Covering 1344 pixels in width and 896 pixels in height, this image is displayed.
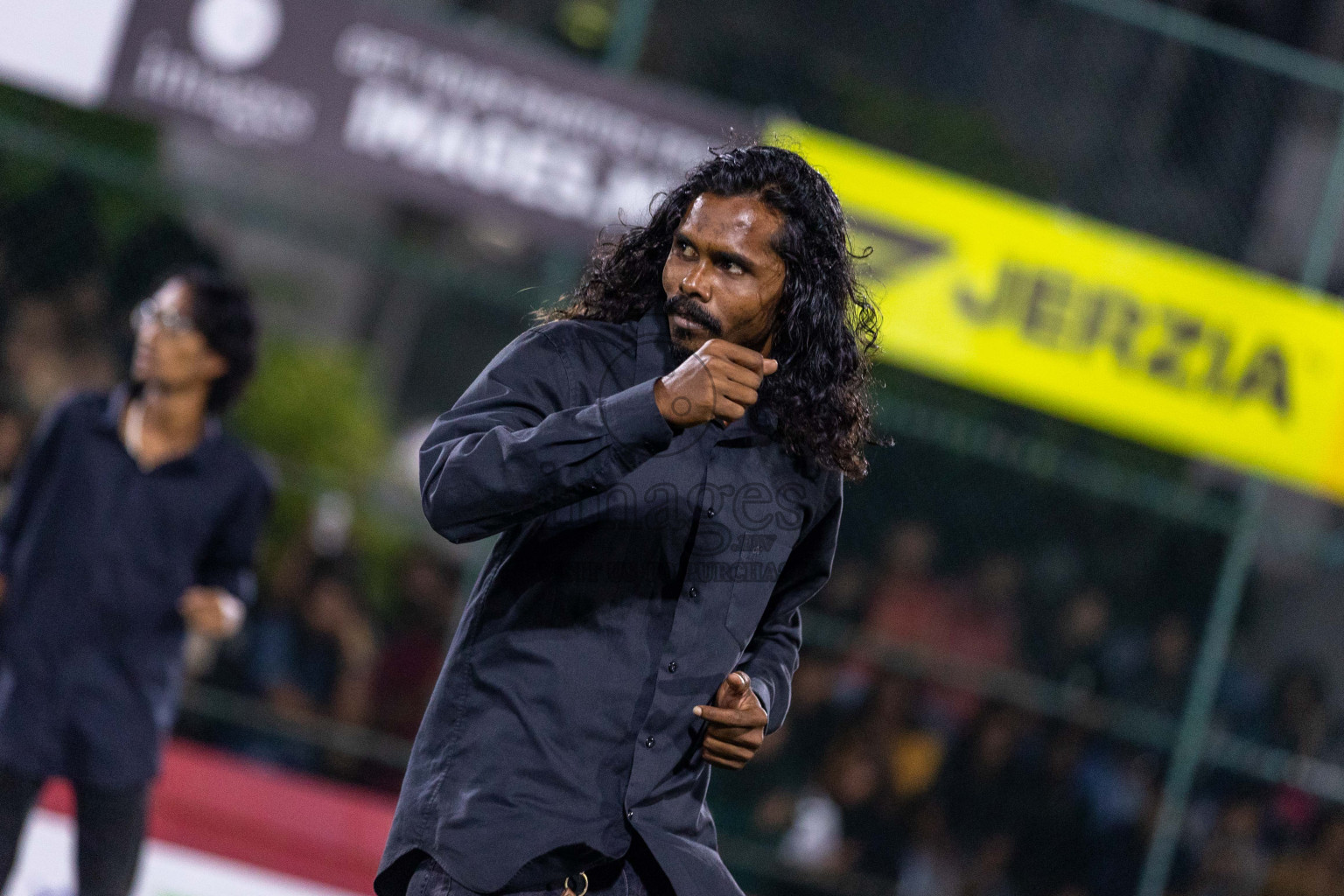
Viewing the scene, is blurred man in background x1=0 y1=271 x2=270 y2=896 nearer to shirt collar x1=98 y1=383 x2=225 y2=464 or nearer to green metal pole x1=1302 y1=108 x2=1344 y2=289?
shirt collar x1=98 y1=383 x2=225 y2=464

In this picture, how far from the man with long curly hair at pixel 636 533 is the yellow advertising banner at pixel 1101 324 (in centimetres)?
363

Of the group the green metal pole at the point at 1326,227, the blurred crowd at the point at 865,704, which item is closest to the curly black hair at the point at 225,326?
Result: the blurred crowd at the point at 865,704

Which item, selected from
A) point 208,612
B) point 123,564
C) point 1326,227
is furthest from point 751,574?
point 1326,227

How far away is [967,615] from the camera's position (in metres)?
6.98

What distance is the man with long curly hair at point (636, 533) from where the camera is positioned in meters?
1.96

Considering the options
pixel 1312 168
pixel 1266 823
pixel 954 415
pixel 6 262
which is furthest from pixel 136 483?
pixel 1312 168

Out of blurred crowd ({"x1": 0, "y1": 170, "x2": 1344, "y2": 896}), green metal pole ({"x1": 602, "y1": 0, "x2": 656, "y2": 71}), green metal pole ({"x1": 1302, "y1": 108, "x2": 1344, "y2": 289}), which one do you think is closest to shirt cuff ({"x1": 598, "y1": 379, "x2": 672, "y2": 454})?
blurred crowd ({"x1": 0, "y1": 170, "x2": 1344, "y2": 896})

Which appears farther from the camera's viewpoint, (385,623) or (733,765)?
(385,623)

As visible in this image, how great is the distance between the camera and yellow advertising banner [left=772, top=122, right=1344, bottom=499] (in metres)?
5.93

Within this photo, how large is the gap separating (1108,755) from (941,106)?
13.6ft

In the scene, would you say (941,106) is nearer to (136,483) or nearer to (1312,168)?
(1312,168)

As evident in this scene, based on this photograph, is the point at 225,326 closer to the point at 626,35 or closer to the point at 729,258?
the point at 729,258

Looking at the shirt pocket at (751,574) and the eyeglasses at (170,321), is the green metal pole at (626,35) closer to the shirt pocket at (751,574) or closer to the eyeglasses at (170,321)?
the eyeglasses at (170,321)

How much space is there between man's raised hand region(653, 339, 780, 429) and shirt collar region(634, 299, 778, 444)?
0.29 metres
